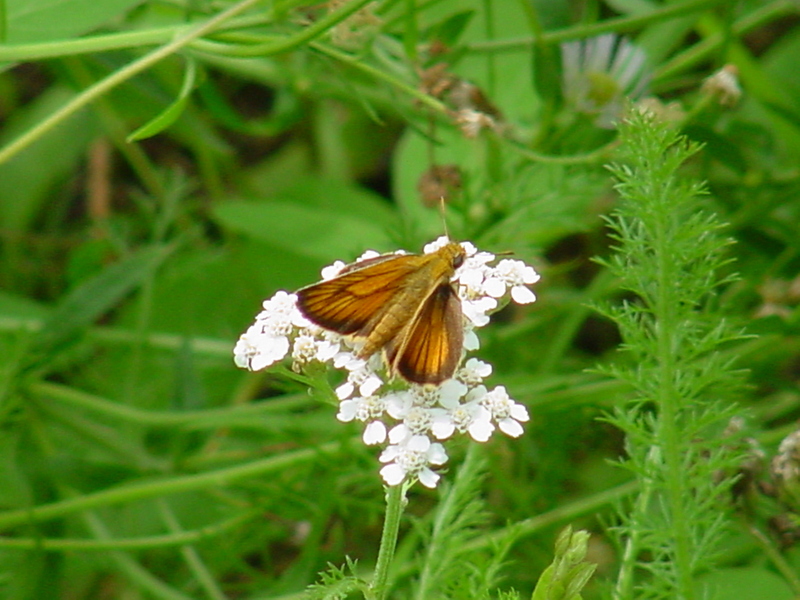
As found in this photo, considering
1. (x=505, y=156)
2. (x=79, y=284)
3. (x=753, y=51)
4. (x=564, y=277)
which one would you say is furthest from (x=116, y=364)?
(x=753, y=51)

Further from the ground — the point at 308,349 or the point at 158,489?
the point at 308,349

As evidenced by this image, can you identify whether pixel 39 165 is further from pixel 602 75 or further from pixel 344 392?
pixel 344 392

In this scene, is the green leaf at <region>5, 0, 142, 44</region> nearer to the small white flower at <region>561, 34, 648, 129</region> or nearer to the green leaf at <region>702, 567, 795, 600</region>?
the small white flower at <region>561, 34, 648, 129</region>

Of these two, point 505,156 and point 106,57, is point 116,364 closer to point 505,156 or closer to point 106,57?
point 106,57

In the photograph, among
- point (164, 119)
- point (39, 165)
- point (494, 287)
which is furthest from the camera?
point (39, 165)

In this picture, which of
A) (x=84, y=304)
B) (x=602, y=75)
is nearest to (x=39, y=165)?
(x=84, y=304)
